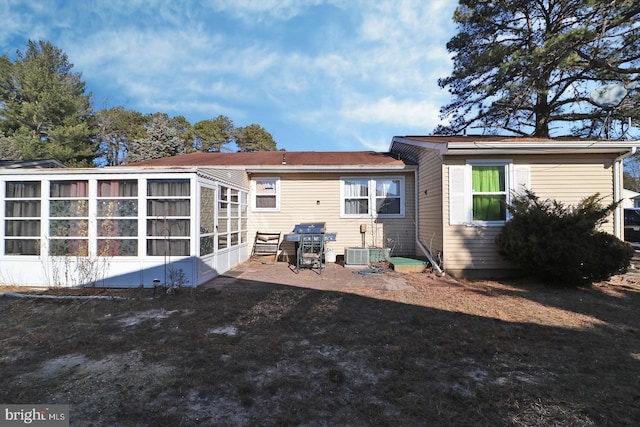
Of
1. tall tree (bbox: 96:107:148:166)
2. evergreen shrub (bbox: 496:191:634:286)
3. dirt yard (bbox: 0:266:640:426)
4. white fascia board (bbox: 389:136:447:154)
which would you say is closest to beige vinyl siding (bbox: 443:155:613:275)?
white fascia board (bbox: 389:136:447:154)

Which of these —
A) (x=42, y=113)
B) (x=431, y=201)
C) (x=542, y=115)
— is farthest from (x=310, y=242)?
(x=42, y=113)

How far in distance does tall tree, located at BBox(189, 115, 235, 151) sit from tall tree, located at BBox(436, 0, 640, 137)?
23118 millimetres

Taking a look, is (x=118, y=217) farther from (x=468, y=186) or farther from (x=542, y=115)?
(x=542, y=115)

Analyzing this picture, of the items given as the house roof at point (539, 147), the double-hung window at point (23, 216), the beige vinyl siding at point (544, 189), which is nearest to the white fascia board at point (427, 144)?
the house roof at point (539, 147)

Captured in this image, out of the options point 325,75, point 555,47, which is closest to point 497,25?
point 555,47

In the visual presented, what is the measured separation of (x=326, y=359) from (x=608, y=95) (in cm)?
1592

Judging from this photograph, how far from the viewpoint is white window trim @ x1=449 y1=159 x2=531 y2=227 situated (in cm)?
691

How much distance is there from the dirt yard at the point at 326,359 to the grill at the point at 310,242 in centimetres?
232

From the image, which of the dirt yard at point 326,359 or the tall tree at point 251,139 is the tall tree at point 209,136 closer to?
the tall tree at point 251,139

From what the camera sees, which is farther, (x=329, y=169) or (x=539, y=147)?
(x=329, y=169)

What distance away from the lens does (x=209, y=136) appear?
1225 inches

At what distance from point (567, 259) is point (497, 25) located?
12.5 metres

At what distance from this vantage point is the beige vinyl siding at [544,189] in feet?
22.6

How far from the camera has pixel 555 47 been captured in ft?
34.6
